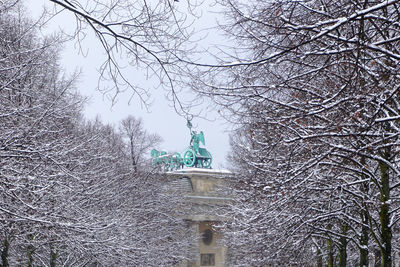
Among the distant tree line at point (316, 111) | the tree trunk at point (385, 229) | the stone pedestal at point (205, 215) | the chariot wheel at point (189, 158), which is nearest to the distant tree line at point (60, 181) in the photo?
the distant tree line at point (316, 111)

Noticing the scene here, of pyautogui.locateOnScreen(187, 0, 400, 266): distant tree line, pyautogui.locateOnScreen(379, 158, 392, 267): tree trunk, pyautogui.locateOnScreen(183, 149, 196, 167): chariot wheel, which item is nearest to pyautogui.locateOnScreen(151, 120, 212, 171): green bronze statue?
pyautogui.locateOnScreen(183, 149, 196, 167): chariot wheel

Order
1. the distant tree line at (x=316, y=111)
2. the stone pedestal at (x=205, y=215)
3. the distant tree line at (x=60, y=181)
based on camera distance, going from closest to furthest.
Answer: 1. the distant tree line at (x=316, y=111)
2. the distant tree line at (x=60, y=181)
3. the stone pedestal at (x=205, y=215)

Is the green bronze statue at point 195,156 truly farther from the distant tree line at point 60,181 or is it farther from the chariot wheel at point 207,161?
the distant tree line at point 60,181

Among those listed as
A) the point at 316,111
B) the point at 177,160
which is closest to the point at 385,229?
the point at 316,111

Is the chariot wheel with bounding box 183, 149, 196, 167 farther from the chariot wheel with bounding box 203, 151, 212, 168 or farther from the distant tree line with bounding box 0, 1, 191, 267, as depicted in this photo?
the distant tree line with bounding box 0, 1, 191, 267

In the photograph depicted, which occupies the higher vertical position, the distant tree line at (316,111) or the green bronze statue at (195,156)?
the green bronze statue at (195,156)

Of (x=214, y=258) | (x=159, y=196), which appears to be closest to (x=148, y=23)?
(x=159, y=196)

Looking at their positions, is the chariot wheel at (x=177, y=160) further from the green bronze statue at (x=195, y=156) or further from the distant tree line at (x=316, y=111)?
the distant tree line at (x=316, y=111)

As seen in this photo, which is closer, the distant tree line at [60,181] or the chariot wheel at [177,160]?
the distant tree line at [60,181]

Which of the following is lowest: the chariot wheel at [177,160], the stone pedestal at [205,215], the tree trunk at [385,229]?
the tree trunk at [385,229]

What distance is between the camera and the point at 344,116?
11609 mm

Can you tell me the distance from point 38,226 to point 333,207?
22.8 ft

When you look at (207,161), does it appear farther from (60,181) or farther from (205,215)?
(60,181)

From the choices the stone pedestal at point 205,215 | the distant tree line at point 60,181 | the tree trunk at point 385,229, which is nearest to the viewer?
the tree trunk at point 385,229
